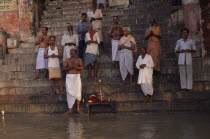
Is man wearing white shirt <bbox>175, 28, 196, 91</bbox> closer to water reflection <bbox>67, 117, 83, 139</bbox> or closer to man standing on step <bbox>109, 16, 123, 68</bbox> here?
man standing on step <bbox>109, 16, 123, 68</bbox>

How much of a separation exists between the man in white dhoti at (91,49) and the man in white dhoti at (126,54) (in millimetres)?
740

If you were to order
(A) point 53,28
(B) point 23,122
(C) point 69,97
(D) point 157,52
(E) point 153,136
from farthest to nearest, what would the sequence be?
(A) point 53,28 < (D) point 157,52 < (C) point 69,97 < (B) point 23,122 < (E) point 153,136

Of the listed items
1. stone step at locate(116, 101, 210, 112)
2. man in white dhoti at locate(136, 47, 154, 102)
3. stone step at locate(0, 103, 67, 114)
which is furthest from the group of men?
stone step at locate(0, 103, 67, 114)

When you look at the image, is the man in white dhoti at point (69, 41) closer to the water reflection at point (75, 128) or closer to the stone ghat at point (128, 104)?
the stone ghat at point (128, 104)

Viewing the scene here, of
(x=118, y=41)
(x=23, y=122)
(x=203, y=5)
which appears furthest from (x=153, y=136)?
(x=203, y=5)

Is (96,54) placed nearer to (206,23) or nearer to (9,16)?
(206,23)

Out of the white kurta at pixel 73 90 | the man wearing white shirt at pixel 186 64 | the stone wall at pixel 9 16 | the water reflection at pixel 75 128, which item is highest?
Result: the stone wall at pixel 9 16

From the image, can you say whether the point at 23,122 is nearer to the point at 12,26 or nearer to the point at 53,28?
the point at 53,28

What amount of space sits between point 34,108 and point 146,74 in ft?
9.52

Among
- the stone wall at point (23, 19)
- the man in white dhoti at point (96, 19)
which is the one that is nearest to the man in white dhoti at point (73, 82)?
the man in white dhoti at point (96, 19)

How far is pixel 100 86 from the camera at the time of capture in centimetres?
1044

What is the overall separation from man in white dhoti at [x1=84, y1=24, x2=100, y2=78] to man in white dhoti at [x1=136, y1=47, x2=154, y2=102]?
4.82ft

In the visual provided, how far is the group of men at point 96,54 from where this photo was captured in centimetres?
1016

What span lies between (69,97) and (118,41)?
2264mm
